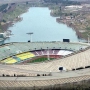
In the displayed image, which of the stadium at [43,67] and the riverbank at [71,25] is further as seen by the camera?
the riverbank at [71,25]

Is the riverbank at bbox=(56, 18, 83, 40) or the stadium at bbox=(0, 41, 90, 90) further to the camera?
the riverbank at bbox=(56, 18, 83, 40)

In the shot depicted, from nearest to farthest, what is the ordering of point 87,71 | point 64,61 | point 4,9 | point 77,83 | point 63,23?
1. point 77,83
2. point 87,71
3. point 64,61
4. point 63,23
5. point 4,9

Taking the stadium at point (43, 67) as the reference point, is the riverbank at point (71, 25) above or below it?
above

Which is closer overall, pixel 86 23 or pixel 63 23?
pixel 86 23

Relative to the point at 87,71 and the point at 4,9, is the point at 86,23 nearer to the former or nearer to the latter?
the point at 4,9

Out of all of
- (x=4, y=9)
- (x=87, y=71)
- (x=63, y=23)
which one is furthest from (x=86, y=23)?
(x=87, y=71)

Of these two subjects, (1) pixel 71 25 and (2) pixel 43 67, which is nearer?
(2) pixel 43 67

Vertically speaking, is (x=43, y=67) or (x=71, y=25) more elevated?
(x=71, y=25)

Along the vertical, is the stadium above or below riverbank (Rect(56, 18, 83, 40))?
below
